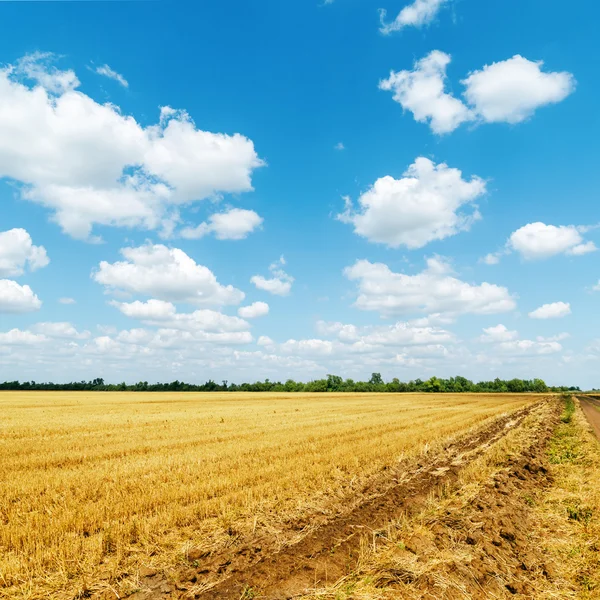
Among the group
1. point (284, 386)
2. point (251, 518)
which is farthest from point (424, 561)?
point (284, 386)

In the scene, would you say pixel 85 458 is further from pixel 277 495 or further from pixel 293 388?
pixel 293 388

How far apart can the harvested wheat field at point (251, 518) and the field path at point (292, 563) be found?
27 mm

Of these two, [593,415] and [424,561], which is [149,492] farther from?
[593,415]

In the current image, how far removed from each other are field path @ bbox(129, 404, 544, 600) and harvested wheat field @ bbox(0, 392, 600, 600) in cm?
3

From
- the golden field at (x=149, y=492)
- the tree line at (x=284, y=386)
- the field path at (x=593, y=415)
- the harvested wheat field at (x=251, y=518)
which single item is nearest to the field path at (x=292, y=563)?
the harvested wheat field at (x=251, y=518)

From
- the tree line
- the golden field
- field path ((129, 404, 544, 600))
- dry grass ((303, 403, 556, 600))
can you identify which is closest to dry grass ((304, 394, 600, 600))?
dry grass ((303, 403, 556, 600))

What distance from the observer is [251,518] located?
803 centimetres

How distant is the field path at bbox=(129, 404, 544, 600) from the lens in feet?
17.8

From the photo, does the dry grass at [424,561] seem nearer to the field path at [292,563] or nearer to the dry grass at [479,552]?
the dry grass at [479,552]

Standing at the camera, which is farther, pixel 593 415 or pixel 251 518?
pixel 593 415

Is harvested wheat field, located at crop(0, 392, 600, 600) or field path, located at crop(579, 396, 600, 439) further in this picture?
field path, located at crop(579, 396, 600, 439)

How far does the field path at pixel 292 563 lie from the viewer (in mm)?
5414

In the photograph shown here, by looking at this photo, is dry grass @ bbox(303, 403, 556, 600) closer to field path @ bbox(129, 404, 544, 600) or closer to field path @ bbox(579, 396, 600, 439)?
field path @ bbox(129, 404, 544, 600)

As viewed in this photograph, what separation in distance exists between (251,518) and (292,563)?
2.10 m
